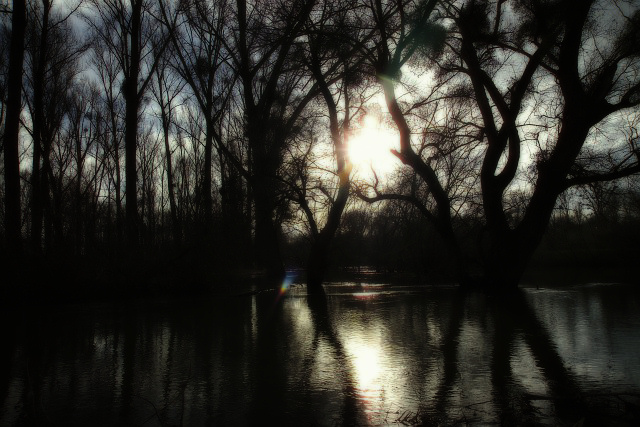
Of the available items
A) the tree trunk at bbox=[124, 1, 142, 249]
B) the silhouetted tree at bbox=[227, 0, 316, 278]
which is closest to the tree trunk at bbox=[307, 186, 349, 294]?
the silhouetted tree at bbox=[227, 0, 316, 278]

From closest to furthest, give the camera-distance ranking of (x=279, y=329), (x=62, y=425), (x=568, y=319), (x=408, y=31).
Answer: (x=62, y=425) < (x=279, y=329) < (x=568, y=319) < (x=408, y=31)

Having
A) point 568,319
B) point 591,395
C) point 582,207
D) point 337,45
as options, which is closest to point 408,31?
point 337,45

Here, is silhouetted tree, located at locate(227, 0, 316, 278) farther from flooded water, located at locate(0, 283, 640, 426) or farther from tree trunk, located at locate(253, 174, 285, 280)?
flooded water, located at locate(0, 283, 640, 426)

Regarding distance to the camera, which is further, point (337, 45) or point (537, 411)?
point (337, 45)

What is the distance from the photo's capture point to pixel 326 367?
498 cm

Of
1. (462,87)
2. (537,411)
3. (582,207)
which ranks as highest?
(462,87)

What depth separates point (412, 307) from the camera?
32.0 feet

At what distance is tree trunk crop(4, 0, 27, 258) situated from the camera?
37.1 ft

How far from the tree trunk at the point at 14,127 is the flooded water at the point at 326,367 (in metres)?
3.32

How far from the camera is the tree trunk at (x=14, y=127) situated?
445 inches

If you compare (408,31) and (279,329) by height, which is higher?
(408,31)

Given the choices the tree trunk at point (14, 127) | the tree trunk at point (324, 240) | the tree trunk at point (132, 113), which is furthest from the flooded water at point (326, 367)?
the tree trunk at point (132, 113)

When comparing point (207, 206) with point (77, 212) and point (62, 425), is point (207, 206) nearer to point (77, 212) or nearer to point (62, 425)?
point (77, 212)

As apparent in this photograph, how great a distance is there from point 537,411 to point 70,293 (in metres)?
10.2
